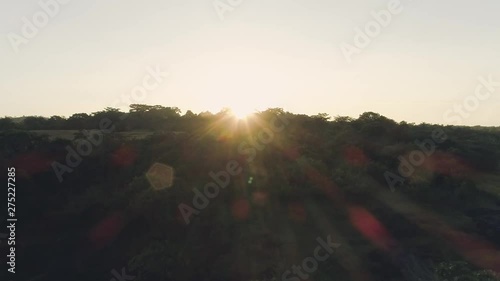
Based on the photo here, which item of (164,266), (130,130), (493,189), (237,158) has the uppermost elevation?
(130,130)

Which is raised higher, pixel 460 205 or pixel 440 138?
pixel 440 138

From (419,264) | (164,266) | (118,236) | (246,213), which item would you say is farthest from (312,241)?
(118,236)

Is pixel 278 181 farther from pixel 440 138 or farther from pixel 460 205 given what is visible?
pixel 440 138

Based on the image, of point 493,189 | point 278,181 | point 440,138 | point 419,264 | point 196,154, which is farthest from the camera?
point 440,138

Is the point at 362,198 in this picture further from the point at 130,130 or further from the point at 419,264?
the point at 130,130

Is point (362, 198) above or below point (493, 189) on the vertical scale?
above

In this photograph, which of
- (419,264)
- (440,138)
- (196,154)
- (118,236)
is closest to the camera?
(419,264)

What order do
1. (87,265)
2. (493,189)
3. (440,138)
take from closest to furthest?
(87,265) → (493,189) → (440,138)

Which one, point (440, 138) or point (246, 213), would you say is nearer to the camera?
point (246, 213)

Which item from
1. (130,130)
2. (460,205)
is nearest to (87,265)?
(460,205)
